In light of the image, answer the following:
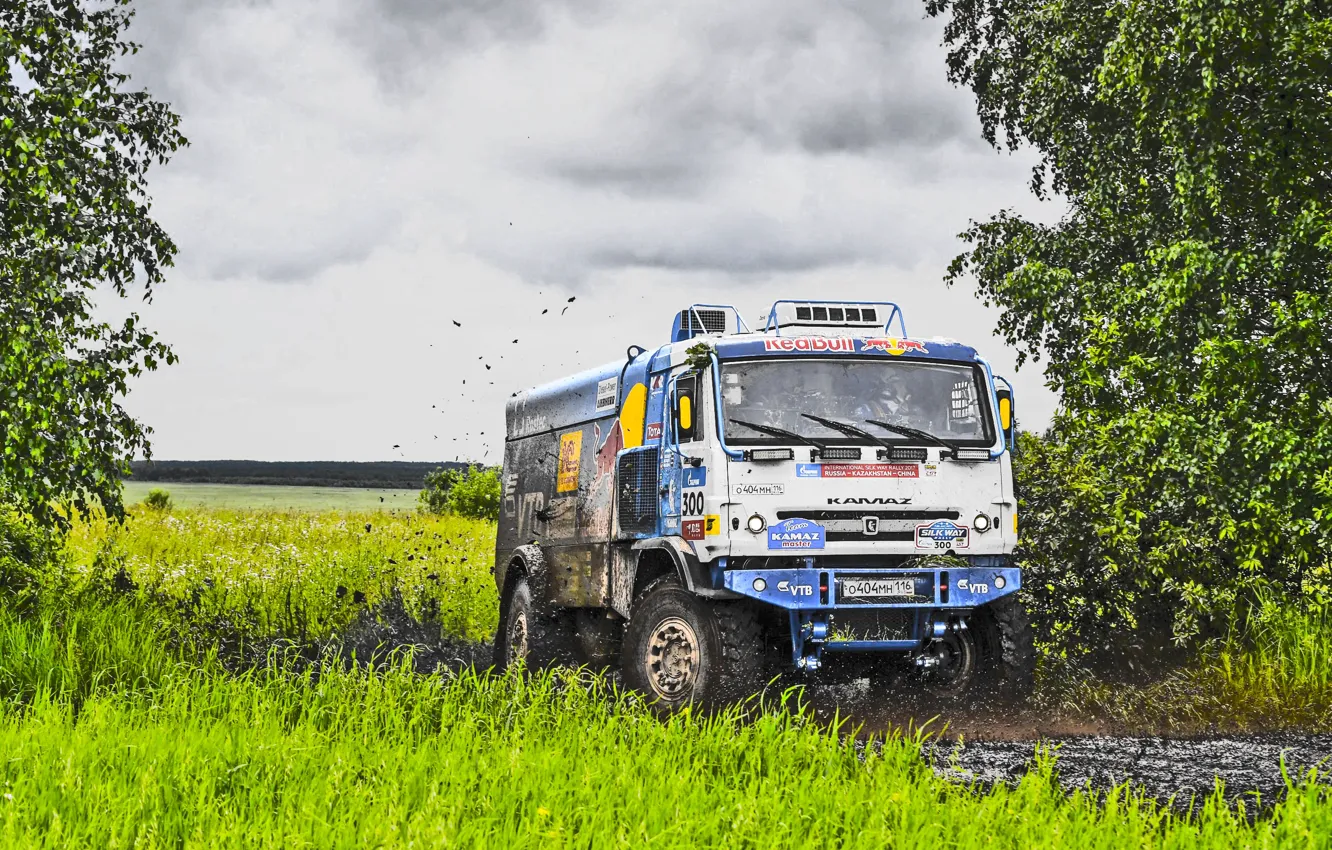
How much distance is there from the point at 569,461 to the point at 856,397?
145 inches

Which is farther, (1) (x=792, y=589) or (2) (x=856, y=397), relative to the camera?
(2) (x=856, y=397)

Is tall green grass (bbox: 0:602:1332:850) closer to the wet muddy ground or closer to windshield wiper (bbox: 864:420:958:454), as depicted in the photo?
the wet muddy ground

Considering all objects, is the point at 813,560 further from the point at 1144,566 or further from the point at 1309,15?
the point at 1309,15

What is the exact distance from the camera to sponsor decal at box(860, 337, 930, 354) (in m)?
10.2

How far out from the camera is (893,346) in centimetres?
1027

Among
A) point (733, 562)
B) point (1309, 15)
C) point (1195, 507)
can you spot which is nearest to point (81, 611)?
point (733, 562)

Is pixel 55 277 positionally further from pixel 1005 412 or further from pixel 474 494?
pixel 474 494

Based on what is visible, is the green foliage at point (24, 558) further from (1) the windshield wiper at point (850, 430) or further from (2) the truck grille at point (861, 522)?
(1) the windshield wiper at point (850, 430)

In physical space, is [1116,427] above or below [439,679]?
above

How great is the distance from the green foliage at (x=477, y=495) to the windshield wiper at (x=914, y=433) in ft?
80.4

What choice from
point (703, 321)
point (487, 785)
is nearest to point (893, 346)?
point (703, 321)

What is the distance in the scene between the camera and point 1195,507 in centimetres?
1358

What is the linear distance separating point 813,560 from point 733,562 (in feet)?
1.88

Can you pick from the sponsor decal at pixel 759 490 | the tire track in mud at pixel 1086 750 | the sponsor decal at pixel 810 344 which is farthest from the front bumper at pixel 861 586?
the sponsor decal at pixel 810 344
